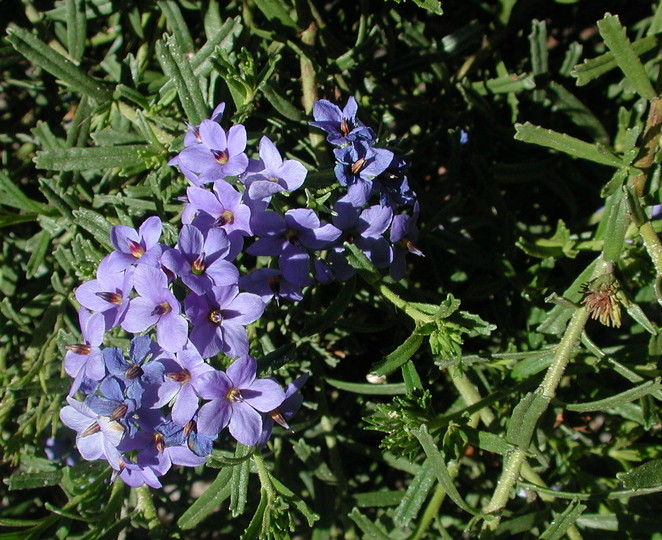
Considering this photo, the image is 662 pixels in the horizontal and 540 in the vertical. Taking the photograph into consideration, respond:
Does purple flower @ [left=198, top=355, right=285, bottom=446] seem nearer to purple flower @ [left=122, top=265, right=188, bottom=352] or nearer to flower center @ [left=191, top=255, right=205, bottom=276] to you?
purple flower @ [left=122, top=265, right=188, bottom=352]

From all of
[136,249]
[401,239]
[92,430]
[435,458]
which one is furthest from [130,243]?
[435,458]

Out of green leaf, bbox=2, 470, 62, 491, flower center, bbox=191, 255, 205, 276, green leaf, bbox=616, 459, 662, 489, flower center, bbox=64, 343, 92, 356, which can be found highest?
flower center, bbox=191, 255, 205, 276

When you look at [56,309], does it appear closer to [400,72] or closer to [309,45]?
[309,45]

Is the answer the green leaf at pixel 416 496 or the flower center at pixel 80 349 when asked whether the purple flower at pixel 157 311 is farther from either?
the green leaf at pixel 416 496

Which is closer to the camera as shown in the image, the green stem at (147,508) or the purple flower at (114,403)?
the purple flower at (114,403)

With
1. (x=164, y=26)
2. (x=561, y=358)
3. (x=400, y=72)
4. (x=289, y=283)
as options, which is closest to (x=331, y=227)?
(x=289, y=283)

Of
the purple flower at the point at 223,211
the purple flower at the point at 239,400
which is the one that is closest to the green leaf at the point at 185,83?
the purple flower at the point at 223,211

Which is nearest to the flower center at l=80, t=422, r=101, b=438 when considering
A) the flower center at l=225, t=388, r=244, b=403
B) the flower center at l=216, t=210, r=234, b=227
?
the flower center at l=225, t=388, r=244, b=403
